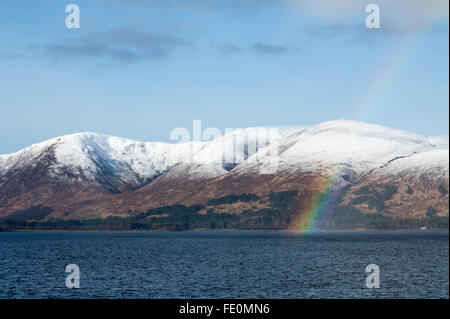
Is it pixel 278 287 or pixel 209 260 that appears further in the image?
pixel 209 260

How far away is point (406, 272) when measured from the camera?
443 feet

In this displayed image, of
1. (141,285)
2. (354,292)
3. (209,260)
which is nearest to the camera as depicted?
(354,292)

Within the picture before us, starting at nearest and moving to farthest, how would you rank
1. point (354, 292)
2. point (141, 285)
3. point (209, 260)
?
point (354, 292)
point (141, 285)
point (209, 260)

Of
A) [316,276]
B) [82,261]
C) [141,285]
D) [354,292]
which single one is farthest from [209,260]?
[354,292]

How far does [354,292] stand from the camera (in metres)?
102

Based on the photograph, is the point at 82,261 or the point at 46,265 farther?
the point at 82,261
